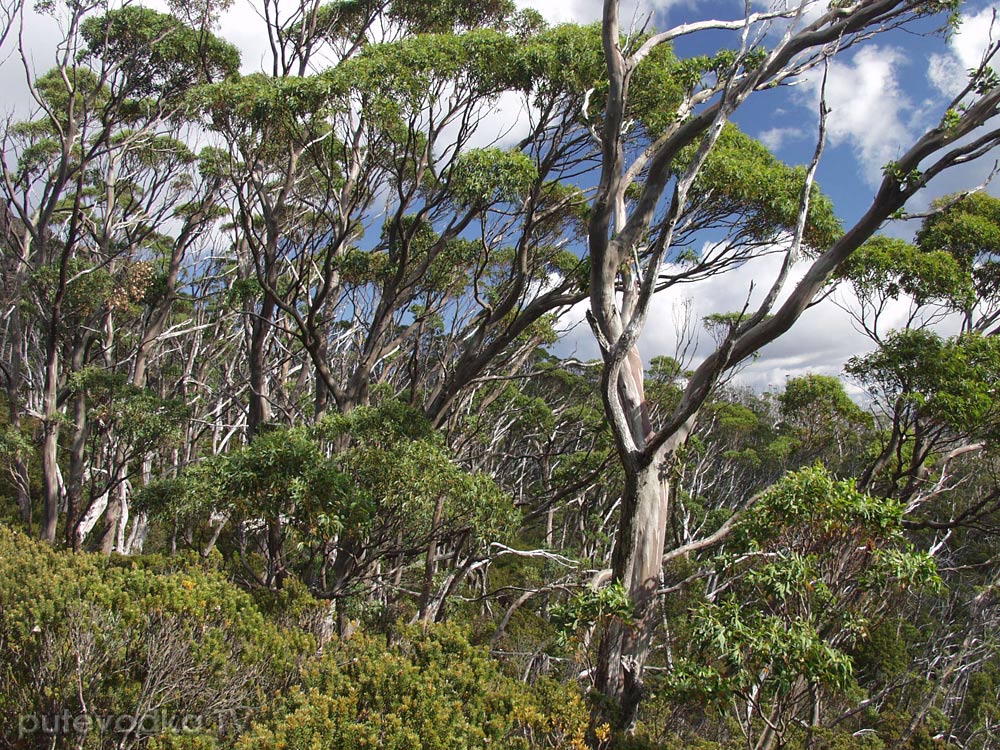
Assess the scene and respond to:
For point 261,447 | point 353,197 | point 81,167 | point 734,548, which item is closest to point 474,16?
point 353,197

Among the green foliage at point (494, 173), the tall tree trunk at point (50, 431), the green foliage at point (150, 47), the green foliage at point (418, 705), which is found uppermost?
the green foliage at point (150, 47)

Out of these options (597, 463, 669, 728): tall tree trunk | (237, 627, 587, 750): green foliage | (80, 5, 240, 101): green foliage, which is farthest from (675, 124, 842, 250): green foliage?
(80, 5, 240, 101): green foliage

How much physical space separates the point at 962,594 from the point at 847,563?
19981mm

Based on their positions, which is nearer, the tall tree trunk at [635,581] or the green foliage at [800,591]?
the green foliage at [800,591]

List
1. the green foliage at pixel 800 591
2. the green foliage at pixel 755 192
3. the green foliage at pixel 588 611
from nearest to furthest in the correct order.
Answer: the green foliage at pixel 800 591, the green foliage at pixel 588 611, the green foliage at pixel 755 192

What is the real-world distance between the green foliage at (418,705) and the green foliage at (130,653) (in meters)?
0.46

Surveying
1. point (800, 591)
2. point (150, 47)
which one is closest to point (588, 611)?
point (800, 591)

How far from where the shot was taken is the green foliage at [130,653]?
368 centimetres

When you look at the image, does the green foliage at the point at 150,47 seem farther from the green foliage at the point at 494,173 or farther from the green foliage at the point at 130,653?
the green foliage at the point at 130,653

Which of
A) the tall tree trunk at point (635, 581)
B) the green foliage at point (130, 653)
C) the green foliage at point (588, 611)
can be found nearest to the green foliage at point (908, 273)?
the tall tree trunk at point (635, 581)

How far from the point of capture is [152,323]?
10680 millimetres

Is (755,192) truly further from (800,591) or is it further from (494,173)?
(800,591)

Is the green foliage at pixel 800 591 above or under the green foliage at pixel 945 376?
under

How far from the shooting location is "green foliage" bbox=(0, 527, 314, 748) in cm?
368
